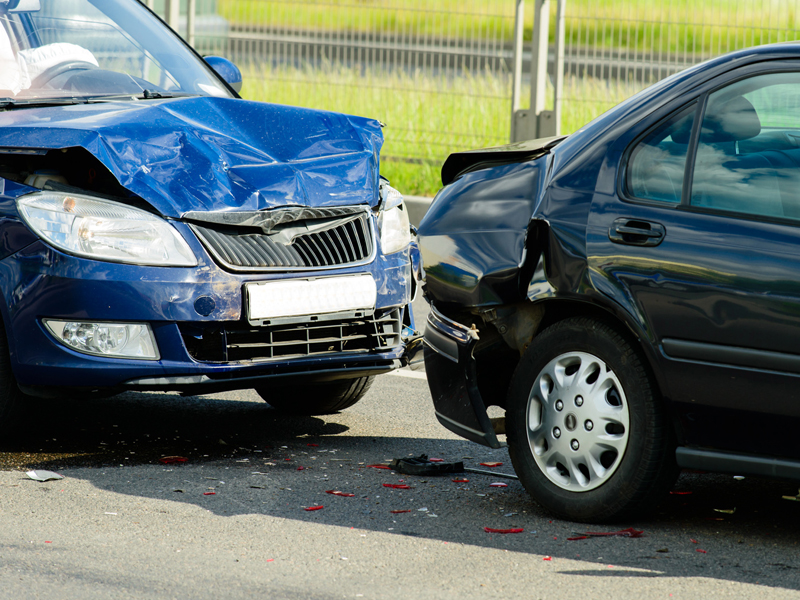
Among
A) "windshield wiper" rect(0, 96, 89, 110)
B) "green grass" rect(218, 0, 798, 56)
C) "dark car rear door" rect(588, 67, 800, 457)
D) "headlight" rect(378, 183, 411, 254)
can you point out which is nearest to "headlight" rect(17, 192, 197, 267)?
"windshield wiper" rect(0, 96, 89, 110)

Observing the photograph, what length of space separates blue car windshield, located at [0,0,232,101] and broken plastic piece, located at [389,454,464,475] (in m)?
2.08

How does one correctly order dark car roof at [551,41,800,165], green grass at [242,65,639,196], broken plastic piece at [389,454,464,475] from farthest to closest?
green grass at [242,65,639,196] < broken plastic piece at [389,454,464,475] < dark car roof at [551,41,800,165]

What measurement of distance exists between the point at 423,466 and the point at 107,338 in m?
1.32

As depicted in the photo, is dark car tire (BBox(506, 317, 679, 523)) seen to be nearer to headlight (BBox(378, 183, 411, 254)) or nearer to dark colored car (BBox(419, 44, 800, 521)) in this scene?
dark colored car (BBox(419, 44, 800, 521))

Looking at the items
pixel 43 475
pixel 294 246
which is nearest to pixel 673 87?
pixel 294 246

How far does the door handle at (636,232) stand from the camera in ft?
12.9

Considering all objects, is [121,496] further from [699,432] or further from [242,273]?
[699,432]

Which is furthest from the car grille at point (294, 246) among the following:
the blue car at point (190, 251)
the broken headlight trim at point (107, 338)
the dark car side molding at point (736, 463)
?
the dark car side molding at point (736, 463)

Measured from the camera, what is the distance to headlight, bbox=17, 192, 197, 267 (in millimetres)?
4562

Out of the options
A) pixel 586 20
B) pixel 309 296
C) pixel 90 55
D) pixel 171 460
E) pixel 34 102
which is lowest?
pixel 171 460

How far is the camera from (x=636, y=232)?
397cm

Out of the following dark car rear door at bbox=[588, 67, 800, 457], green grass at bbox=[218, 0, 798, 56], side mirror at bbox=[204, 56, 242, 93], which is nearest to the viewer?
dark car rear door at bbox=[588, 67, 800, 457]

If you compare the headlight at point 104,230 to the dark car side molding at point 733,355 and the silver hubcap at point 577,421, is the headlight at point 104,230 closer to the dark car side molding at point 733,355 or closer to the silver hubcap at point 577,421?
the silver hubcap at point 577,421

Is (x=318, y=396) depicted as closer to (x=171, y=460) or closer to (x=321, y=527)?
(x=171, y=460)
